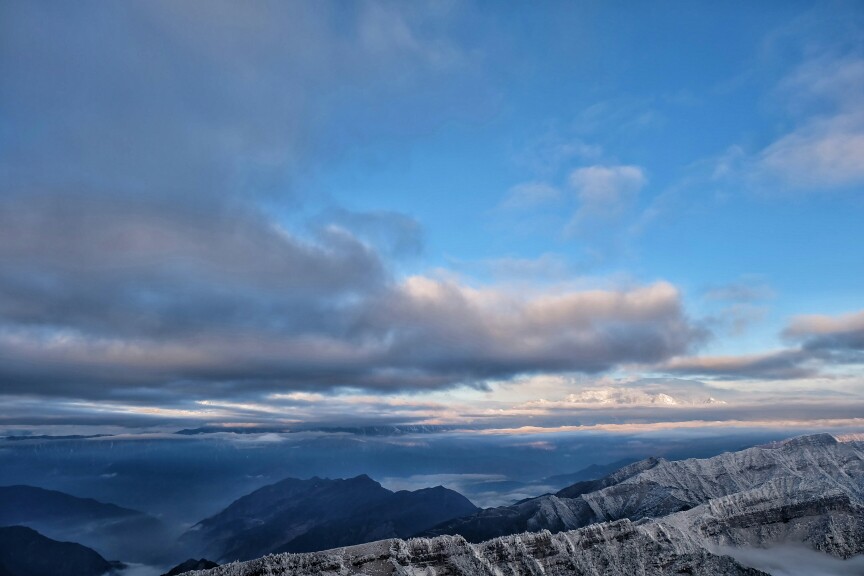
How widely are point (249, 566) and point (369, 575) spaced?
45.6m

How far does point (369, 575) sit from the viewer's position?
18775 cm

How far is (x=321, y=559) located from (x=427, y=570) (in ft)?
143

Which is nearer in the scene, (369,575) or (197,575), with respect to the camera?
(197,575)

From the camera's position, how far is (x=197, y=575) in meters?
176

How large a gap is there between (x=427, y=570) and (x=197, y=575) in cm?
8773

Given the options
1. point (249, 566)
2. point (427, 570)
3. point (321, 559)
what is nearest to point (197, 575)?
point (249, 566)

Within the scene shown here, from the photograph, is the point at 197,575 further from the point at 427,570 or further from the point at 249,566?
the point at 427,570

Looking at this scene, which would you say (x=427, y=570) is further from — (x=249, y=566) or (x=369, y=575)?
(x=249, y=566)

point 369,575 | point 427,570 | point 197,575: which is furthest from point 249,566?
point 427,570

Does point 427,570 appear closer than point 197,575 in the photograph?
No

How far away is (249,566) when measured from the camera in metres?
183

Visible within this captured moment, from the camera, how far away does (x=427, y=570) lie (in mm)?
198750

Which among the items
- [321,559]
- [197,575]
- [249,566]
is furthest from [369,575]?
[197,575]

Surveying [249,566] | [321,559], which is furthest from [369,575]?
[249,566]
